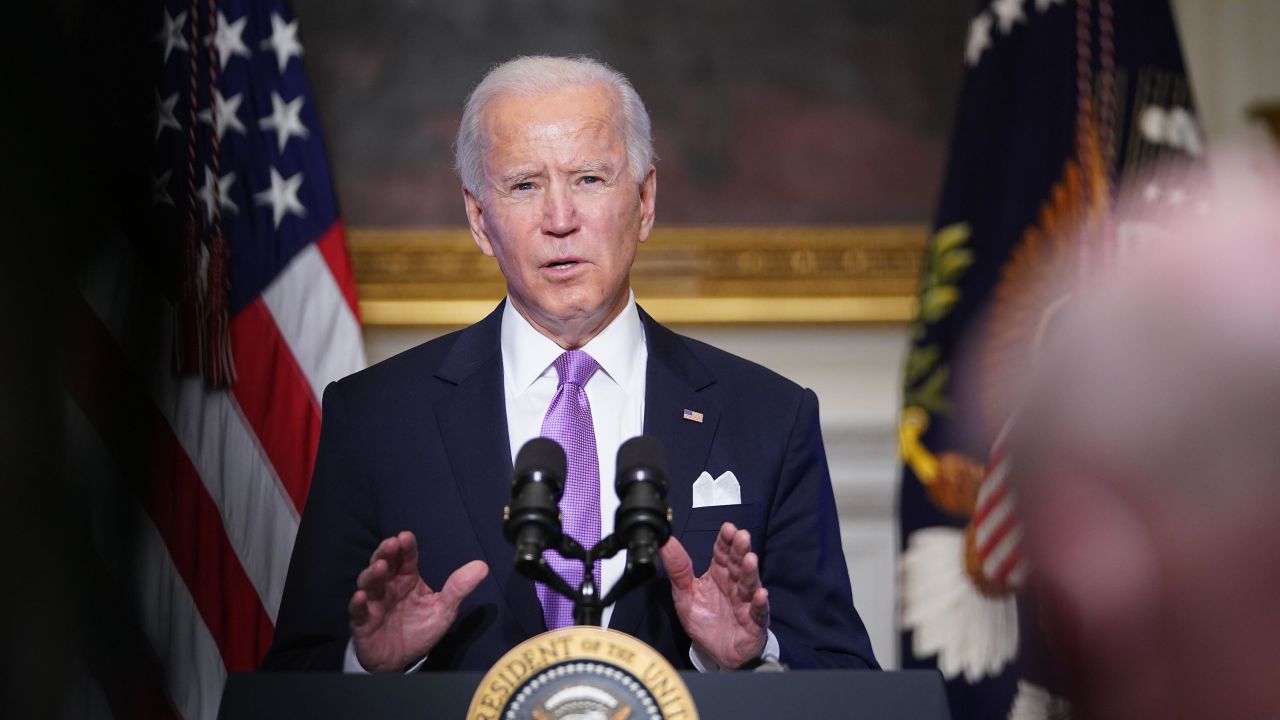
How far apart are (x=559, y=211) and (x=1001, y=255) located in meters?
2.05

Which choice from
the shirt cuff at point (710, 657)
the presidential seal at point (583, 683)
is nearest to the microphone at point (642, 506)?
the presidential seal at point (583, 683)

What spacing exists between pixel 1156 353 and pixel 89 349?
3.48 m

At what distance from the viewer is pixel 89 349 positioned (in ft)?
12.4

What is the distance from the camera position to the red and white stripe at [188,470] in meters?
3.77

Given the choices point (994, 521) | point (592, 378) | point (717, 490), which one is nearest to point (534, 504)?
point (717, 490)

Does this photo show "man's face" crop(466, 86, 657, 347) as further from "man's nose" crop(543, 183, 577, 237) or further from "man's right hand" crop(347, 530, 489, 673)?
"man's right hand" crop(347, 530, 489, 673)

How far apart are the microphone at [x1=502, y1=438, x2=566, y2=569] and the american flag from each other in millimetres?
2203

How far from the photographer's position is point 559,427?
8.80ft

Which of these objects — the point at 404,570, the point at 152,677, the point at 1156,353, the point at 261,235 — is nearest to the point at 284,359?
the point at 261,235

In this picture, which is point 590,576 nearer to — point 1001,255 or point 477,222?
point 477,222

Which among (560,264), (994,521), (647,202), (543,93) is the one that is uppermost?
(543,93)

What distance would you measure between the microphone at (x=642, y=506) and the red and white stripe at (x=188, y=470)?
2304 millimetres

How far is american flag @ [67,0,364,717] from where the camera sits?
3.75m

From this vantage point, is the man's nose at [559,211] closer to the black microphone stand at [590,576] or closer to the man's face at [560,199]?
the man's face at [560,199]
